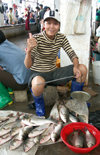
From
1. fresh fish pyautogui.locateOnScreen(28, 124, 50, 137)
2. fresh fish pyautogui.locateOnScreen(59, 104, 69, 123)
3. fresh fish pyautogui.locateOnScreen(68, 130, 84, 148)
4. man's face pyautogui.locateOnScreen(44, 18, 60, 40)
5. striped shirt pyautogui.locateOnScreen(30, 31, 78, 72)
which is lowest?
fresh fish pyautogui.locateOnScreen(28, 124, 50, 137)

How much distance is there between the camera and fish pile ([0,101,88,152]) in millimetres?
1945

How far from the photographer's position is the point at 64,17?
328cm

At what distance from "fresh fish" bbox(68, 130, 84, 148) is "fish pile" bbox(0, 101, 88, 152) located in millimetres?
182

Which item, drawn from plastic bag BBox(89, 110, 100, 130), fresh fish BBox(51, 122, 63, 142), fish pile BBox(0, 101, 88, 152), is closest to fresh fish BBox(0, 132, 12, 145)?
fish pile BBox(0, 101, 88, 152)

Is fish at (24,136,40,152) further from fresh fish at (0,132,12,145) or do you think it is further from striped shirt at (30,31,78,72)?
striped shirt at (30,31,78,72)

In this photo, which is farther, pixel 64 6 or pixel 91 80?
pixel 91 80

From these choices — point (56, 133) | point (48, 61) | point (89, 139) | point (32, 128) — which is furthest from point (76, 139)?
point (48, 61)

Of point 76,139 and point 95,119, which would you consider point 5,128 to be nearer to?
point 76,139

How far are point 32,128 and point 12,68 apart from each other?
133 cm

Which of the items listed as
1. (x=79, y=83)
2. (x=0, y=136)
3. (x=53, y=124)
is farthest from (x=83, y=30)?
(x=0, y=136)

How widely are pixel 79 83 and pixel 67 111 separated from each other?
59 cm

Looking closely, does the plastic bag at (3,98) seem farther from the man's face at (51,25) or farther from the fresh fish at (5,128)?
the man's face at (51,25)

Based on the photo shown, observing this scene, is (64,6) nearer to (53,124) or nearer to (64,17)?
(64,17)

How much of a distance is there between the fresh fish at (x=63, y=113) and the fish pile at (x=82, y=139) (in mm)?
318
